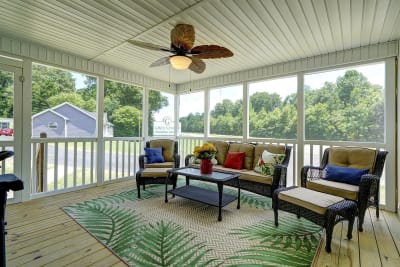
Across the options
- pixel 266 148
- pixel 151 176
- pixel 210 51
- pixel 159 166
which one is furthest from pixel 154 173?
pixel 210 51

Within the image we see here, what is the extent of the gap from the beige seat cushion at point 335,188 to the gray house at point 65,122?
4.34 metres

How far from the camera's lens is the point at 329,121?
156 inches

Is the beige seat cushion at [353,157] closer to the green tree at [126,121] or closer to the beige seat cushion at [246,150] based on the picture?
the beige seat cushion at [246,150]

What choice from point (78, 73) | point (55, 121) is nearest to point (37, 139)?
point (55, 121)

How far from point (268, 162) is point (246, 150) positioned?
2.23 feet

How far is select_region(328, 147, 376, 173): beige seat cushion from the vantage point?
10.3ft

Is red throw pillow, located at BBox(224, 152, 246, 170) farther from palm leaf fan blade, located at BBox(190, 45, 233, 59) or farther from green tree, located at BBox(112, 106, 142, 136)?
green tree, located at BBox(112, 106, 142, 136)

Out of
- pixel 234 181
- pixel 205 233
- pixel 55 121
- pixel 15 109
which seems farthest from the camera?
pixel 55 121

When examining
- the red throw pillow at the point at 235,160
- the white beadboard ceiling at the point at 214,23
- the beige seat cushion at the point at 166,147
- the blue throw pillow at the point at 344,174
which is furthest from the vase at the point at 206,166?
the white beadboard ceiling at the point at 214,23

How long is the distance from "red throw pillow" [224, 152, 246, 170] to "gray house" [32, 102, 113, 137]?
2.88 metres

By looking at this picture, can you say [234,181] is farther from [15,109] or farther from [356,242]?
[15,109]

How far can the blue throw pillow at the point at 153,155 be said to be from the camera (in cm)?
449

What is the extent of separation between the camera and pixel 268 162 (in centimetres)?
372

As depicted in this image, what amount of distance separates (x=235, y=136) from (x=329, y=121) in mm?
2089
